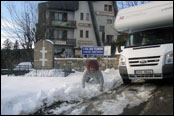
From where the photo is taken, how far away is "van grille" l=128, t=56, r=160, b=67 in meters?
6.42

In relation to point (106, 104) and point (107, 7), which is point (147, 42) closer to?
point (106, 104)

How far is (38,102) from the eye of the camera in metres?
5.20

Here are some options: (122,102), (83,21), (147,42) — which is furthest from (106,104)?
(83,21)

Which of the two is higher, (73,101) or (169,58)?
(169,58)

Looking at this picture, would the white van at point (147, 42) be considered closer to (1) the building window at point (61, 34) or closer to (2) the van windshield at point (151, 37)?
(2) the van windshield at point (151, 37)

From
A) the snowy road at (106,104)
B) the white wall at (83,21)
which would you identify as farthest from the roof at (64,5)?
the snowy road at (106,104)

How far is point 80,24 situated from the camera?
31766 mm

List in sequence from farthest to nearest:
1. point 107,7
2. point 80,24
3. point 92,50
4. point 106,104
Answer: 1. point 107,7
2. point 80,24
3. point 92,50
4. point 106,104

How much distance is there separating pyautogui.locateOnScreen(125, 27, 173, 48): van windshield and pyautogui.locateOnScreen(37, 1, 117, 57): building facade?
2175 centimetres

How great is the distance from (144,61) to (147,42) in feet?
3.88

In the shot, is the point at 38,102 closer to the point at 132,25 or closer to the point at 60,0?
the point at 132,25

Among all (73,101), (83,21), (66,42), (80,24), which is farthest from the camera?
(83,21)

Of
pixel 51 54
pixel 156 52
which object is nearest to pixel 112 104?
pixel 156 52

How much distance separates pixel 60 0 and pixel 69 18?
3.20 meters
